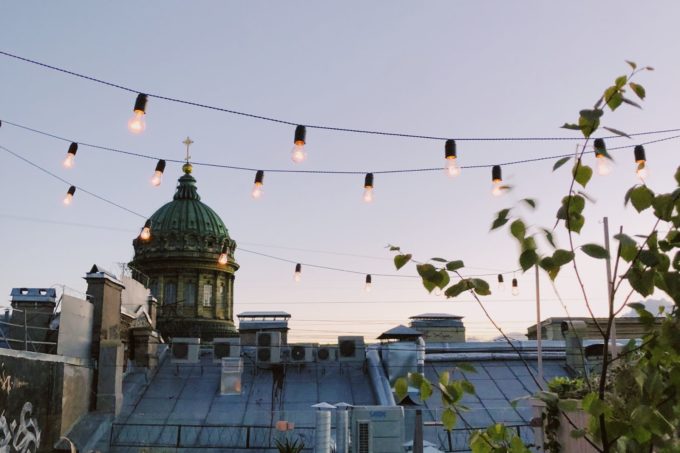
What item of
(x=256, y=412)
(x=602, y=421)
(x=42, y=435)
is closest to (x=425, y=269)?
(x=602, y=421)

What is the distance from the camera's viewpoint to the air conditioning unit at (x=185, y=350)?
99.9 ft

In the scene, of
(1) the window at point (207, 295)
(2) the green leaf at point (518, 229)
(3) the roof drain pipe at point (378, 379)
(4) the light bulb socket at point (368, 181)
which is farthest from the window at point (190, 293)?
(2) the green leaf at point (518, 229)

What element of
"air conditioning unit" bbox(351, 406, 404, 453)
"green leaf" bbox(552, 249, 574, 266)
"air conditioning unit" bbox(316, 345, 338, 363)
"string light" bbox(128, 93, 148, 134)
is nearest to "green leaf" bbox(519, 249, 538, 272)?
"green leaf" bbox(552, 249, 574, 266)

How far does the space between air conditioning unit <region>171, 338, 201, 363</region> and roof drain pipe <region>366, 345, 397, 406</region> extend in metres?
7.22

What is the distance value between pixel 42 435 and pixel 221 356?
9583mm

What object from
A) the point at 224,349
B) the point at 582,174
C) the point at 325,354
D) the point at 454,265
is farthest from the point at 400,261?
the point at 325,354

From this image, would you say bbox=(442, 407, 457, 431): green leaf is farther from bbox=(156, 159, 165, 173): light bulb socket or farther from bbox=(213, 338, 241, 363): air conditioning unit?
bbox=(213, 338, 241, 363): air conditioning unit

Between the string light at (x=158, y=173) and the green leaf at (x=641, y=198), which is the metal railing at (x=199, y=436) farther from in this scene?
the green leaf at (x=641, y=198)

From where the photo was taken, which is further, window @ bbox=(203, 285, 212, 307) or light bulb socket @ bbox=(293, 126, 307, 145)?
window @ bbox=(203, 285, 212, 307)

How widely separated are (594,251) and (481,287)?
63cm

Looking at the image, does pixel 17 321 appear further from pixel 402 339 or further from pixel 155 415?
pixel 402 339

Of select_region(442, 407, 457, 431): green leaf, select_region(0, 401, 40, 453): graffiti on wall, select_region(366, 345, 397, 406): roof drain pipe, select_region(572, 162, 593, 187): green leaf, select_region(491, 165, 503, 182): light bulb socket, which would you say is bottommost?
select_region(0, 401, 40, 453): graffiti on wall

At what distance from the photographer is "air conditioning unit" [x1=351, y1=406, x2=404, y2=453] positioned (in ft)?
75.5

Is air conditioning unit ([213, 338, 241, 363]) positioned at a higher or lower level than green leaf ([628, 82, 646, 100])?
lower
